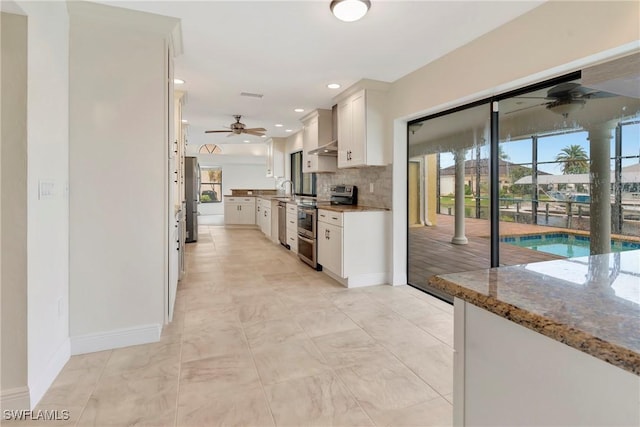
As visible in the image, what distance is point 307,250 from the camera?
485cm

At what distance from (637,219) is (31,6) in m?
3.62

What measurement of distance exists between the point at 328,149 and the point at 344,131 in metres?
0.53

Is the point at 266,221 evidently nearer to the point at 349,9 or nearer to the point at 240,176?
the point at 349,9

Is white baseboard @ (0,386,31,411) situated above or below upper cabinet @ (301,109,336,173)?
below

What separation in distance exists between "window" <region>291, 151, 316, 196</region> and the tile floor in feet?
12.6

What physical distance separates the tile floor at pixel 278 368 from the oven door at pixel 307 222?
1251mm

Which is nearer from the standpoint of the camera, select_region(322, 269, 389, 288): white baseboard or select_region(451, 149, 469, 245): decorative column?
select_region(451, 149, 469, 245): decorative column

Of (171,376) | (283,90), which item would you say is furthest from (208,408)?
(283,90)

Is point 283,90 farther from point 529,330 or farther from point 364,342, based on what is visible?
point 529,330

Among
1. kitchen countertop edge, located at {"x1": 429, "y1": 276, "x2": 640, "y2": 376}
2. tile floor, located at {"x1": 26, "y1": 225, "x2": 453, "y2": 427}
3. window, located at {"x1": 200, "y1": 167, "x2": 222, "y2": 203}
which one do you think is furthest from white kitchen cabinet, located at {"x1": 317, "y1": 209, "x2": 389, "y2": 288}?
window, located at {"x1": 200, "y1": 167, "x2": 222, "y2": 203}

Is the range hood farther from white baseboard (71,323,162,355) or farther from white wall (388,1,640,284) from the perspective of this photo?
white baseboard (71,323,162,355)

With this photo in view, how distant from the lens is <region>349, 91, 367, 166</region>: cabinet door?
3.96 metres

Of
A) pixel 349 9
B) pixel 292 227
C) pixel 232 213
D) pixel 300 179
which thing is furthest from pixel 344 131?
pixel 232 213

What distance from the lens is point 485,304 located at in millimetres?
785
